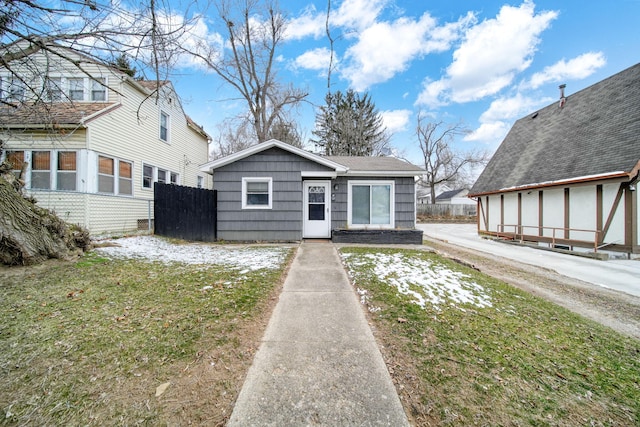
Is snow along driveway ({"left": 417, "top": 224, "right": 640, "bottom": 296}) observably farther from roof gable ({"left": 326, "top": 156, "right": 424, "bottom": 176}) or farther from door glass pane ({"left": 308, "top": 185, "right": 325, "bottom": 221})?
door glass pane ({"left": 308, "top": 185, "right": 325, "bottom": 221})

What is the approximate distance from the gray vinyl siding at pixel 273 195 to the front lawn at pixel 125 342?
162 inches

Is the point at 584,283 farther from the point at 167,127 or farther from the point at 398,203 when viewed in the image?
the point at 167,127

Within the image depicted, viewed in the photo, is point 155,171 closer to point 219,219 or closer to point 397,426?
point 219,219

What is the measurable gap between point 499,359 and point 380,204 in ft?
23.8

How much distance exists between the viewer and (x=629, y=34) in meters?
7.18

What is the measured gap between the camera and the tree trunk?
424 centimetres

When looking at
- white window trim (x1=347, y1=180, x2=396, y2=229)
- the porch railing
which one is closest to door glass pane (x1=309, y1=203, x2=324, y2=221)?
white window trim (x1=347, y1=180, x2=396, y2=229)

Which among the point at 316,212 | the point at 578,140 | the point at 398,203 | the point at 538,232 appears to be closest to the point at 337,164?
the point at 316,212

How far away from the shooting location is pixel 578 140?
11328mm

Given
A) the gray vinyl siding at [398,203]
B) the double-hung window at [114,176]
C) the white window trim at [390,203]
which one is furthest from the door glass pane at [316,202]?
the double-hung window at [114,176]

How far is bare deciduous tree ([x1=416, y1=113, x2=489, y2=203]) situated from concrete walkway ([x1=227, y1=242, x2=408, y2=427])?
1197 inches

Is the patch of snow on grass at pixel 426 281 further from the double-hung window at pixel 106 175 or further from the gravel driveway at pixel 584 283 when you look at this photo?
the double-hung window at pixel 106 175

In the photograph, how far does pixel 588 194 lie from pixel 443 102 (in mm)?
16021

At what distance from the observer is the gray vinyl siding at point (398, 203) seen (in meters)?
9.20
